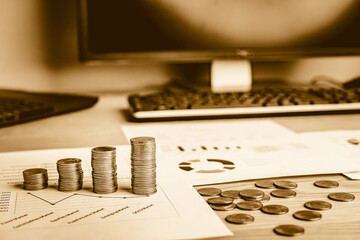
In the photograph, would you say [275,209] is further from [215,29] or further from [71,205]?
[215,29]

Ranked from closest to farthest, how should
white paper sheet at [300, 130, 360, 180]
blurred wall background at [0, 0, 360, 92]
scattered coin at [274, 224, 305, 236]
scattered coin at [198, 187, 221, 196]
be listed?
scattered coin at [274, 224, 305, 236] → scattered coin at [198, 187, 221, 196] → white paper sheet at [300, 130, 360, 180] → blurred wall background at [0, 0, 360, 92]

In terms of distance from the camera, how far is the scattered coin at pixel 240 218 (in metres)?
0.41

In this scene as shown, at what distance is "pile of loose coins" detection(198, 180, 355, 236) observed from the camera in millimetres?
411

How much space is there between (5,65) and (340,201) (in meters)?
0.98

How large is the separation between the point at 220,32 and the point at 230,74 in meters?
0.10

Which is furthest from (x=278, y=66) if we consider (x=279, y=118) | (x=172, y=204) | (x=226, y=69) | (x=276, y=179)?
(x=172, y=204)

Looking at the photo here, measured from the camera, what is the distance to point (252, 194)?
18.8 inches

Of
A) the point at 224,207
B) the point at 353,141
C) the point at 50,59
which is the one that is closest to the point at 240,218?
the point at 224,207

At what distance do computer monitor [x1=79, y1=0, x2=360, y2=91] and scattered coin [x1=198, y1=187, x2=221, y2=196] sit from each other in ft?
2.06

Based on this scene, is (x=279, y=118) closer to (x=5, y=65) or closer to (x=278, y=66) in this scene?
(x=278, y=66)

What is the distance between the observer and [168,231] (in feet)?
1.31

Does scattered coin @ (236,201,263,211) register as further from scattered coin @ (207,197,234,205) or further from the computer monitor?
the computer monitor

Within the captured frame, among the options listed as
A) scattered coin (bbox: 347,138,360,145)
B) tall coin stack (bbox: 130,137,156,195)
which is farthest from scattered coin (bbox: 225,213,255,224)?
scattered coin (bbox: 347,138,360,145)

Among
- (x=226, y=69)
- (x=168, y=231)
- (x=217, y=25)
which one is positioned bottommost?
(x=168, y=231)
